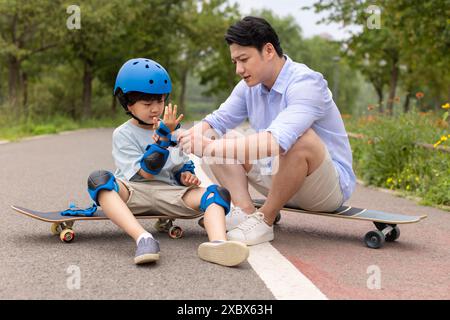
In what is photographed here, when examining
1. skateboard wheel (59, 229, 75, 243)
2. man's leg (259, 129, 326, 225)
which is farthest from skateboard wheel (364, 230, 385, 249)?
skateboard wheel (59, 229, 75, 243)

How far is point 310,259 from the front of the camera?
336 centimetres

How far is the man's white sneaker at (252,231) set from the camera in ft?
11.8

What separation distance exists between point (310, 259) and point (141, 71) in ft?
4.79

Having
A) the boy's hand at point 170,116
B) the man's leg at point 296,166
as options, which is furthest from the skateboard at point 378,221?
the boy's hand at point 170,116

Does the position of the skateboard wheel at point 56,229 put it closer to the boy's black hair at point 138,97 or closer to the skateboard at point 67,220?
the skateboard at point 67,220

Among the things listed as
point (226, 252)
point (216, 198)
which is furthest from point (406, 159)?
point (226, 252)

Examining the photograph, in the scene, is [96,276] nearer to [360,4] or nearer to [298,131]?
[298,131]

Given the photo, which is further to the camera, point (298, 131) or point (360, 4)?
point (360, 4)

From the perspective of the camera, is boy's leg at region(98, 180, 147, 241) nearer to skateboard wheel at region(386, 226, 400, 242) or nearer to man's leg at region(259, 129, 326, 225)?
man's leg at region(259, 129, 326, 225)

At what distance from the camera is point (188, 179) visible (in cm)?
375

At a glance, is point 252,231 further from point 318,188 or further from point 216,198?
point 318,188

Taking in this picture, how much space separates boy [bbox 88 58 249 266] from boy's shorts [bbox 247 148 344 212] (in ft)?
1.73

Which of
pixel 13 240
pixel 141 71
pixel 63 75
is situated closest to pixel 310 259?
pixel 141 71

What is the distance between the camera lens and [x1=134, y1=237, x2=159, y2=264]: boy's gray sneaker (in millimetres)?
2975
